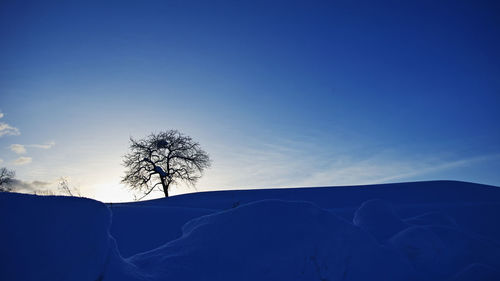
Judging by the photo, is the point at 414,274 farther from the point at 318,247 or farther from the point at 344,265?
the point at 318,247

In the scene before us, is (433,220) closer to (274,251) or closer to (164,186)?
(274,251)

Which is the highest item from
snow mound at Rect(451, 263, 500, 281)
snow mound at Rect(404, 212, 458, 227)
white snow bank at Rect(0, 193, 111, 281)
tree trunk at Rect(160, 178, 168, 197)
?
tree trunk at Rect(160, 178, 168, 197)

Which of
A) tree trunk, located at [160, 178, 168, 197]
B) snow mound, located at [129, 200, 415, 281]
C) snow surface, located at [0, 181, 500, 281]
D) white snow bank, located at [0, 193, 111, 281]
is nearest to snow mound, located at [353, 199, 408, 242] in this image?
snow surface, located at [0, 181, 500, 281]

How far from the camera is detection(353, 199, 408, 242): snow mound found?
5543 millimetres

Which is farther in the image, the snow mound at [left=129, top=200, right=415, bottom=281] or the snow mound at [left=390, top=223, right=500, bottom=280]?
the snow mound at [left=390, top=223, right=500, bottom=280]

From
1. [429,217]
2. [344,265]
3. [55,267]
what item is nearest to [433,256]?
[344,265]

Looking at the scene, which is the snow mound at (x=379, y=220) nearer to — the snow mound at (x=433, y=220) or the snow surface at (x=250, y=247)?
the snow surface at (x=250, y=247)

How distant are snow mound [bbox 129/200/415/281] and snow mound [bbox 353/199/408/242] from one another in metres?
1.61

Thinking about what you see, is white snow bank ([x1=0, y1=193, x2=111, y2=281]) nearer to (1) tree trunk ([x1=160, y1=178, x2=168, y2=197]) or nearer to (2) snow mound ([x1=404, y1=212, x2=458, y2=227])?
(2) snow mound ([x1=404, y1=212, x2=458, y2=227])

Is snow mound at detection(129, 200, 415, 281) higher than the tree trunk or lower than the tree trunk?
lower

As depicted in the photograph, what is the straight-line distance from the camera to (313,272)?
11.8ft

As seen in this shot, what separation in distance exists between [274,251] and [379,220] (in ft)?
9.81

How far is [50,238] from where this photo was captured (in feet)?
7.98

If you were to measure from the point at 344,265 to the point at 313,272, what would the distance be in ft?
1.49
